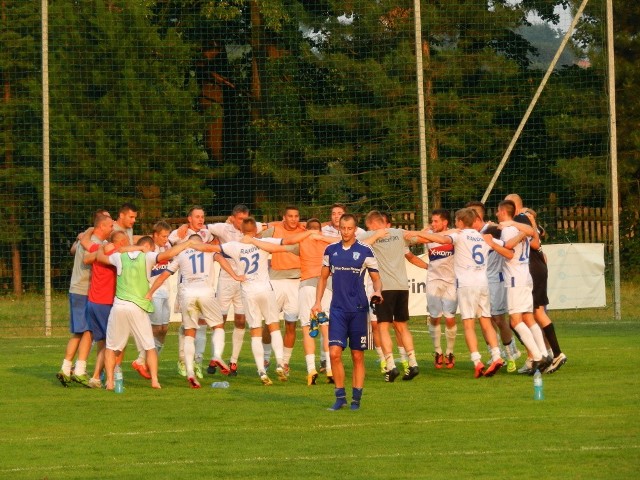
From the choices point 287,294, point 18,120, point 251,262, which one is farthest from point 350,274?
point 18,120

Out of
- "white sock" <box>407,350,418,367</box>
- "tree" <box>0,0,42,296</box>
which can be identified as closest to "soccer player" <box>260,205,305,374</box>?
"white sock" <box>407,350,418,367</box>

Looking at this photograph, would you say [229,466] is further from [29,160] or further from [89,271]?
[29,160]

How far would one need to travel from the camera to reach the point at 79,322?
16875 mm

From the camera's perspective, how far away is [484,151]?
3114 centimetres

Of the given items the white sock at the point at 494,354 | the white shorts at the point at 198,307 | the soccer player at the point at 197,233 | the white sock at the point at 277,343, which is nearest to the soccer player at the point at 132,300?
the white shorts at the point at 198,307

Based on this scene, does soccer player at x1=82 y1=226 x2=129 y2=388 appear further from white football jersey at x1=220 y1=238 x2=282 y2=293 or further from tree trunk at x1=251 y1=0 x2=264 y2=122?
tree trunk at x1=251 y1=0 x2=264 y2=122

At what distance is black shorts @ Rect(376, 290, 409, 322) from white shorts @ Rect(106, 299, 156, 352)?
2967mm

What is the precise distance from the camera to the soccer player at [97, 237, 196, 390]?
618 inches

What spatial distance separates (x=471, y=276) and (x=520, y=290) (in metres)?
0.70

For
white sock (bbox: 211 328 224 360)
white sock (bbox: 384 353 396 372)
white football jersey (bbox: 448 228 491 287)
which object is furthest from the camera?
white sock (bbox: 211 328 224 360)

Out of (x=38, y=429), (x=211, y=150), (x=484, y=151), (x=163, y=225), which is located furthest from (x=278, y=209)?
(x=38, y=429)

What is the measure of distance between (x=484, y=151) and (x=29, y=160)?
1057 centimetres

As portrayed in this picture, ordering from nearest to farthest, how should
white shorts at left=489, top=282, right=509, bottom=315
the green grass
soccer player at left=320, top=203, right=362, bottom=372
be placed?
the green grass
soccer player at left=320, top=203, right=362, bottom=372
white shorts at left=489, top=282, right=509, bottom=315

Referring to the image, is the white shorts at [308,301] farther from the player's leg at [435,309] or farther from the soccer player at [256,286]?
the player's leg at [435,309]
